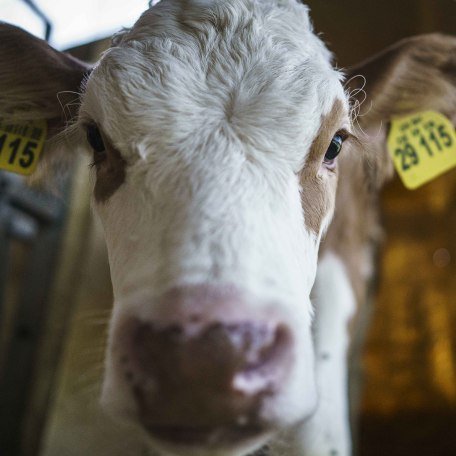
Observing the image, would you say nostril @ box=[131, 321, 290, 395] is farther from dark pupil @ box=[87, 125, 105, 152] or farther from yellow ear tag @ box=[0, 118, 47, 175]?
yellow ear tag @ box=[0, 118, 47, 175]

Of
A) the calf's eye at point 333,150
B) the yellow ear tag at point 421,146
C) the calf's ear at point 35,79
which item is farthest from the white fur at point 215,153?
the yellow ear tag at point 421,146

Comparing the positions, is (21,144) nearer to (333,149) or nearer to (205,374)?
(333,149)

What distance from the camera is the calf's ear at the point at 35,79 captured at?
160 centimetres

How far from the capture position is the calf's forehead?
1.28 metres

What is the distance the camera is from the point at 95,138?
1.45 m

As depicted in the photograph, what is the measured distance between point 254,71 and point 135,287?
2.00ft

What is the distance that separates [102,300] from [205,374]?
5.31 ft

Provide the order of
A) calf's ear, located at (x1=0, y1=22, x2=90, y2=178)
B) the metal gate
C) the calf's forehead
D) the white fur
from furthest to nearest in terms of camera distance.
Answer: the metal gate
calf's ear, located at (x1=0, y1=22, x2=90, y2=178)
the calf's forehead
the white fur

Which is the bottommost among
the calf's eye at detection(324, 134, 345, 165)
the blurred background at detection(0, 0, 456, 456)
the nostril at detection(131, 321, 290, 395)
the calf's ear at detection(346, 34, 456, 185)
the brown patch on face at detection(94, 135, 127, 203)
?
the blurred background at detection(0, 0, 456, 456)

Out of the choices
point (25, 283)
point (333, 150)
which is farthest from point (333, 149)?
point (25, 283)

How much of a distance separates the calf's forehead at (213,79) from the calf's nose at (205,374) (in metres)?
0.46

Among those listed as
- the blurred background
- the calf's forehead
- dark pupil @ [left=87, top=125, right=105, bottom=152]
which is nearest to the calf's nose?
the calf's forehead

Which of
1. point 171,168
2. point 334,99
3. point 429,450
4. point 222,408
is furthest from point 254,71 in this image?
point 429,450

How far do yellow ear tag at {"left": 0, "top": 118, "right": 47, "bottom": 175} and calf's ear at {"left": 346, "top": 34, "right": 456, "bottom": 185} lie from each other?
0.99 m
